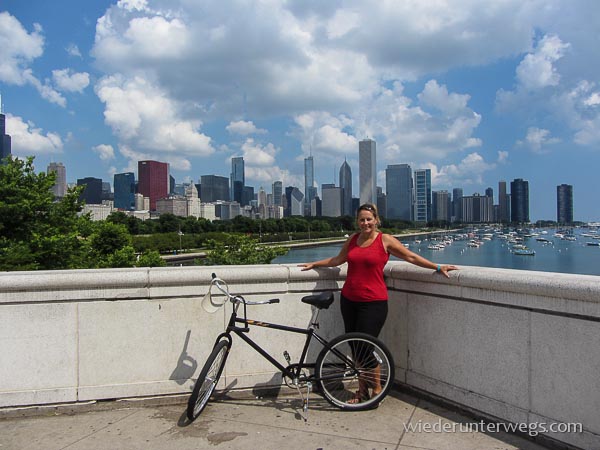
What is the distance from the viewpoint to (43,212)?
38.3m

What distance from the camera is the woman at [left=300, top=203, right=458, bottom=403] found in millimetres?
4906

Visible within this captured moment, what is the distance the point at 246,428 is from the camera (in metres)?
4.35

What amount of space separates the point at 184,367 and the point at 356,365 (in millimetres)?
1743

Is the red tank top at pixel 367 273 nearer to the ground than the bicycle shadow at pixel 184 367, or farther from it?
farther from it

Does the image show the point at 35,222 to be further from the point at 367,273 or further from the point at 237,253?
the point at 367,273

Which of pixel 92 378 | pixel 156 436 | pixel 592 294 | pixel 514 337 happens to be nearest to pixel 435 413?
pixel 514 337

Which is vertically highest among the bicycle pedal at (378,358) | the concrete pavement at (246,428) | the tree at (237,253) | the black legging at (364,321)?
the black legging at (364,321)

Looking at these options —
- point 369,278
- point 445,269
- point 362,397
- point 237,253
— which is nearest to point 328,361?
point 362,397

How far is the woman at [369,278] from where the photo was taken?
4906 millimetres

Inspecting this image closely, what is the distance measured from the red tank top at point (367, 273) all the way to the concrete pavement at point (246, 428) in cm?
110

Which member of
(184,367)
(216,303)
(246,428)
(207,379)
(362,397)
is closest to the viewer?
(246,428)

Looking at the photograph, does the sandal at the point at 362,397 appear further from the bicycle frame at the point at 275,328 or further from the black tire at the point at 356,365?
the bicycle frame at the point at 275,328

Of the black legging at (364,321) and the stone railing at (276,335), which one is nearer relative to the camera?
the stone railing at (276,335)

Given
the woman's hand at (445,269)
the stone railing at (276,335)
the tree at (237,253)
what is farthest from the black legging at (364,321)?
the tree at (237,253)
